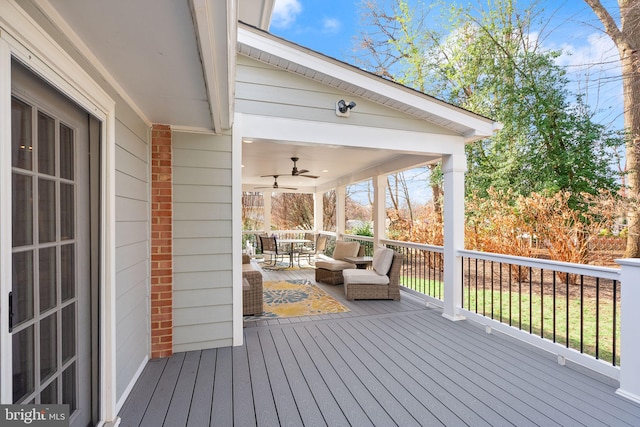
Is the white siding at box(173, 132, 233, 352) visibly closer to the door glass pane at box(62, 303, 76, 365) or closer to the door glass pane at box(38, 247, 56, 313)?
the door glass pane at box(62, 303, 76, 365)

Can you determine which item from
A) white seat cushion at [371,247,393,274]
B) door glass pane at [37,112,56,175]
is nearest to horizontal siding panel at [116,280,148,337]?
door glass pane at [37,112,56,175]

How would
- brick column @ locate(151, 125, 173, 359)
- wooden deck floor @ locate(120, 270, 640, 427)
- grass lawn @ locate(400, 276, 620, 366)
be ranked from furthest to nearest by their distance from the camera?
grass lawn @ locate(400, 276, 620, 366), brick column @ locate(151, 125, 173, 359), wooden deck floor @ locate(120, 270, 640, 427)

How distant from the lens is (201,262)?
3.18 meters

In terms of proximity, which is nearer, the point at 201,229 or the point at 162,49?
the point at 162,49

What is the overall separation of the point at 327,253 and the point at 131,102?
326 inches

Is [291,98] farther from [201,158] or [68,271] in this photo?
[68,271]

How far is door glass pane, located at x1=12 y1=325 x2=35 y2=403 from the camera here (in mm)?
1240

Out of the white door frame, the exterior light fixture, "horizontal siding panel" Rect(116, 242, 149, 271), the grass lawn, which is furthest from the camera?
the exterior light fixture

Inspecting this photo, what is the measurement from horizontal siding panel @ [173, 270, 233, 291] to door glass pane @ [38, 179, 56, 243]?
1.67 metres

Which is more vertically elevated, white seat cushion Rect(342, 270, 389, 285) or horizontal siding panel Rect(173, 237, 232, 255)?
horizontal siding panel Rect(173, 237, 232, 255)

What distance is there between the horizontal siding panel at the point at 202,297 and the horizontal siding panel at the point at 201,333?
0.72 feet

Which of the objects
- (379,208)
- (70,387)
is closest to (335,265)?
(379,208)

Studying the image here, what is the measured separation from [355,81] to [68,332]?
3.38m

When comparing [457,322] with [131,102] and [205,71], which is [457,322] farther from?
[131,102]
